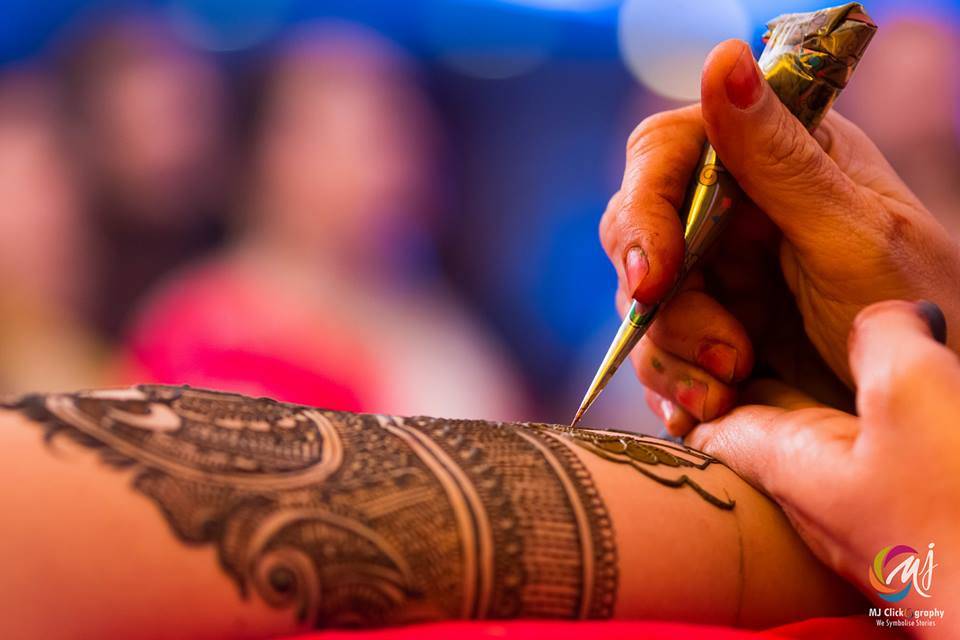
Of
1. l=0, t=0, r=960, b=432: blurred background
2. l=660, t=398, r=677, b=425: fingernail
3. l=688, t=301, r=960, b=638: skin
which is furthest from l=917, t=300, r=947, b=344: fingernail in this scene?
l=0, t=0, r=960, b=432: blurred background

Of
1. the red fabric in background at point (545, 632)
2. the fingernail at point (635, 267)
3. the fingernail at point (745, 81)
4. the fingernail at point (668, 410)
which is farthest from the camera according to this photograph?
the fingernail at point (668, 410)

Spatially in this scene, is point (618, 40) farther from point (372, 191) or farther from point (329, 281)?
point (329, 281)

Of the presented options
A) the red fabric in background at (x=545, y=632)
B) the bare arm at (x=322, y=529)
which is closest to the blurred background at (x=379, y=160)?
the bare arm at (x=322, y=529)

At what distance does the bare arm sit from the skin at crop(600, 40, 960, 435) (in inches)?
15.4

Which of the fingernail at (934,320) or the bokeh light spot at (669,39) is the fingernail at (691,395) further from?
the bokeh light spot at (669,39)

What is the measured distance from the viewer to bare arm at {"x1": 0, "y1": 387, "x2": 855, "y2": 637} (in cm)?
59

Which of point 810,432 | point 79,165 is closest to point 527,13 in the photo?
point 79,165

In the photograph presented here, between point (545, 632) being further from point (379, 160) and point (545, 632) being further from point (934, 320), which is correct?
point (379, 160)

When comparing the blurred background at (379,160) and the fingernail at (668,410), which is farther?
the blurred background at (379,160)

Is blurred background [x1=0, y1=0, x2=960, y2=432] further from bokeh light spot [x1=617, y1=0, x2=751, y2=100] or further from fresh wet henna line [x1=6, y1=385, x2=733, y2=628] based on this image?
fresh wet henna line [x1=6, y1=385, x2=733, y2=628]

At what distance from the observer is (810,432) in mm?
755

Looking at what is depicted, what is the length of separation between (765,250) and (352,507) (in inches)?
33.2

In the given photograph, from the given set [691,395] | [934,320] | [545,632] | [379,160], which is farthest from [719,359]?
[379,160]

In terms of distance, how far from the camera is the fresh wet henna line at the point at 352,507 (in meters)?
0.61
